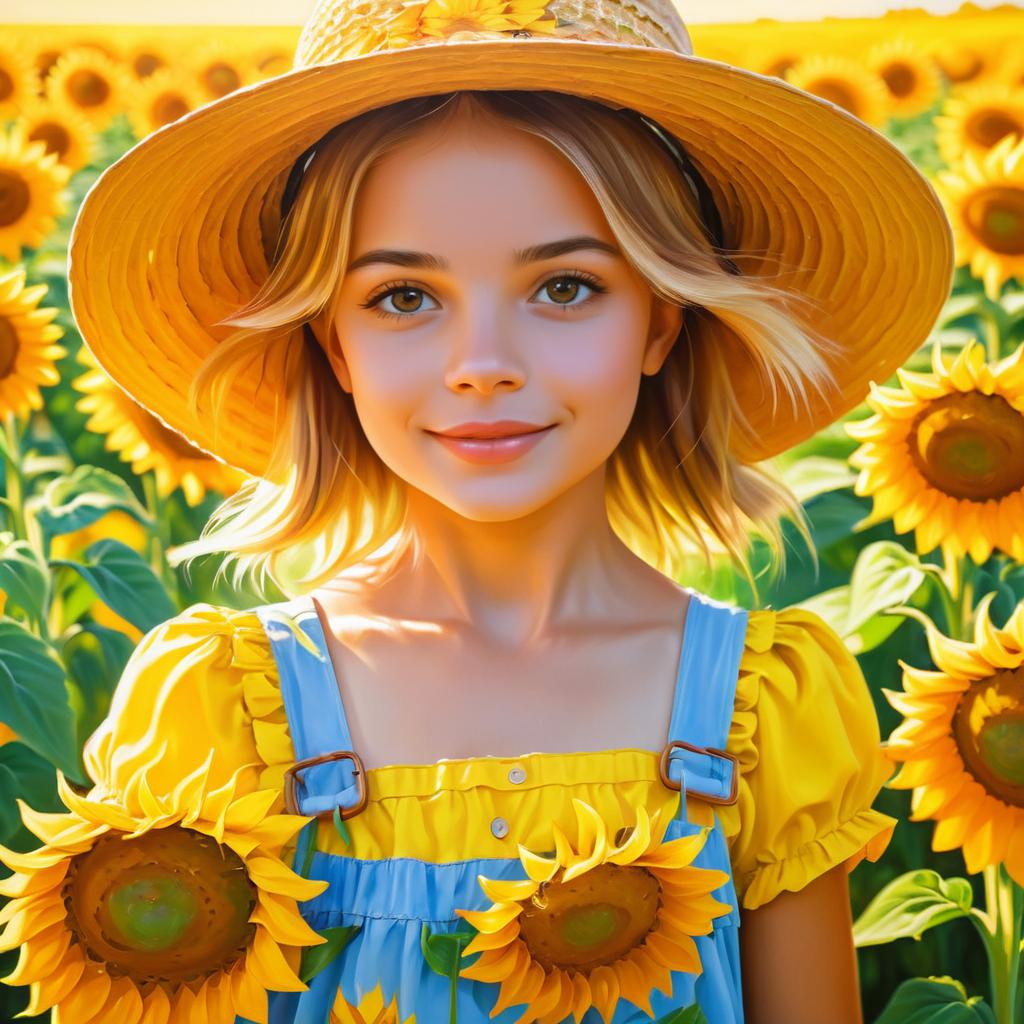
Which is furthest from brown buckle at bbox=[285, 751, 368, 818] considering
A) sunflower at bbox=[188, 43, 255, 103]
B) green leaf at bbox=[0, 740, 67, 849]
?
sunflower at bbox=[188, 43, 255, 103]

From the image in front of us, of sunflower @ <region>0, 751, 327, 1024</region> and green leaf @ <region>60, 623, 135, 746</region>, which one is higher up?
green leaf @ <region>60, 623, 135, 746</region>

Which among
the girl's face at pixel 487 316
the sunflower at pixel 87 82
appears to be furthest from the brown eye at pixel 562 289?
the sunflower at pixel 87 82

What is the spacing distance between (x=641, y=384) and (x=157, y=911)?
0.80m

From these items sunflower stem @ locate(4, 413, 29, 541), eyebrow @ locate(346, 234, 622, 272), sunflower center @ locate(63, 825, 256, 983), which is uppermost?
sunflower stem @ locate(4, 413, 29, 541)

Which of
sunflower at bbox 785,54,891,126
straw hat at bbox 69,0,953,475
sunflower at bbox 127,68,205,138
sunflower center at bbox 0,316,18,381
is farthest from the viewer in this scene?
sunflower at bbox 785,54,891,126

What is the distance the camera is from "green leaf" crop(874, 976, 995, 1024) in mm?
1941

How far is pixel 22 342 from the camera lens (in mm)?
2391

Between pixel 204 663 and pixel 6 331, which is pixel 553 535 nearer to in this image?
pixel 204 663

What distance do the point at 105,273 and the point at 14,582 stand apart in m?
0.77

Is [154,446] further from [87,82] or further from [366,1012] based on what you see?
[366,1012]

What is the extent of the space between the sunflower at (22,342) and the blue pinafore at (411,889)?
97cm

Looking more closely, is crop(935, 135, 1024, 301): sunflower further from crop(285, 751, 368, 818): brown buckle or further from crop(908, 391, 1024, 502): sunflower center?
crop(285, 751, 368, 818): brown buckle

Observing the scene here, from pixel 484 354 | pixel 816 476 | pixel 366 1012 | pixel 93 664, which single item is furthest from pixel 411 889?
pixel 816 476

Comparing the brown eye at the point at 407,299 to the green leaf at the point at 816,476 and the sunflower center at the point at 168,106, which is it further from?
the sunflower center at the point at 168,106
